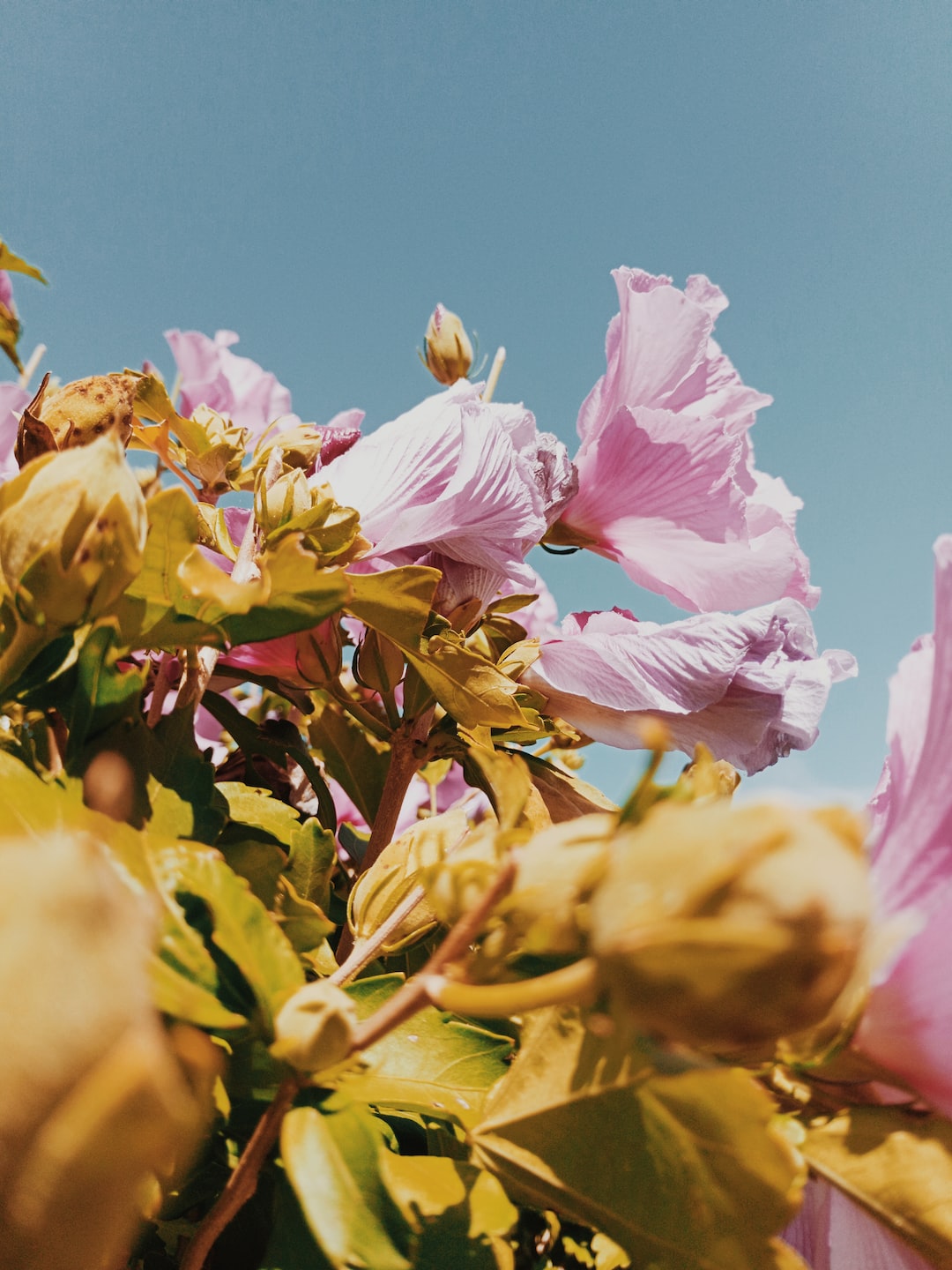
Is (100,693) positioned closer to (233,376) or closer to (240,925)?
(240,925)

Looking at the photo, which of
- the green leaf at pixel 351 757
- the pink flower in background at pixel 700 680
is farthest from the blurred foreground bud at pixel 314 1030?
the green leaf at pixel 351 757

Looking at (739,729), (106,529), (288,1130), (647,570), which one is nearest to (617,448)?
(647,570)

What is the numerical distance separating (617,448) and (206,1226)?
23.6 inches

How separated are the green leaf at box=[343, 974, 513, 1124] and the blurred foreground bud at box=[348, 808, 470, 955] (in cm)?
5

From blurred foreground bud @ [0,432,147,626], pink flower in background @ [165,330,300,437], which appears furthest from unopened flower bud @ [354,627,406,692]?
pink flower in background @ [165,330,300,437]

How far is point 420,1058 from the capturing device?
0.38 meters

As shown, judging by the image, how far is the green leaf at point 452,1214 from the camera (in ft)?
1.02

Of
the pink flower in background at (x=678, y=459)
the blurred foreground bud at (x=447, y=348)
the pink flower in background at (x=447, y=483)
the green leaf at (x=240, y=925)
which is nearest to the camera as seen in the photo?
the green leaf at (x=240, y=925)

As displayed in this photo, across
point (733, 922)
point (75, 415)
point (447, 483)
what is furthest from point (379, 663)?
point (733, 922)

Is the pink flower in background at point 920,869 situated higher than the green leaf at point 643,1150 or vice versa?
the pink flower in background at point 920,869

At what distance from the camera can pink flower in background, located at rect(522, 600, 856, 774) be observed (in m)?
0.61

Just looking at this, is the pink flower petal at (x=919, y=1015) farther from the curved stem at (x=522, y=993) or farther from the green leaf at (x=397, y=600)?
the green leaf at (x=397, y=600)

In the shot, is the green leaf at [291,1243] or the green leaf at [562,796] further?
the green leaf at [562,796]

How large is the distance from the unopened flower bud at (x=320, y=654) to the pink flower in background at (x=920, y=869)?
44 centimetres
